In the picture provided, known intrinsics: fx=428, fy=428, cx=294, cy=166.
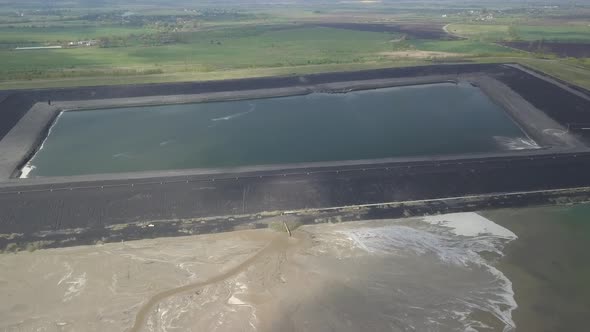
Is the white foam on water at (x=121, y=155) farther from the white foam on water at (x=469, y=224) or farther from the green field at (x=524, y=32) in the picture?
the green field at (x=524, y=32)

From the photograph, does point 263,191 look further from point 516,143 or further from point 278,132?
point 516,143

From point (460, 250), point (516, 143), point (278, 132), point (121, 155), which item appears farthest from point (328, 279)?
point (516, 143)

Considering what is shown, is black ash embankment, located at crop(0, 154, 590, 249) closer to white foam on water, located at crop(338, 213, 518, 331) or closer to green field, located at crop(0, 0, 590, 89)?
white foam on water, located at crop(338, 213, 518, 331)

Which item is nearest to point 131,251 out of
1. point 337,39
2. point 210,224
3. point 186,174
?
point 210,224

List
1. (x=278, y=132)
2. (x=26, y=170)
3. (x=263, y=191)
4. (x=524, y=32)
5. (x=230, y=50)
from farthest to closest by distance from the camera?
1. (x=524, y=32)
2. (x=230, y=50)
3. (x=278, y=132)
4. (x=26, y=170)
5. (x=263, y=191)

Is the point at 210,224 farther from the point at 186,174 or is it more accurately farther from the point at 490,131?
the point at 490,131

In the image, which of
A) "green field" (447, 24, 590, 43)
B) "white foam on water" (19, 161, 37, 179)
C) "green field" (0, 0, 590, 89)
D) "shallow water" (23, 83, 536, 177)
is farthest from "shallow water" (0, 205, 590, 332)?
"green field" (447, 24, 590, 43)

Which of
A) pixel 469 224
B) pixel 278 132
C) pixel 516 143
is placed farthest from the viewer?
pixel 278 132
